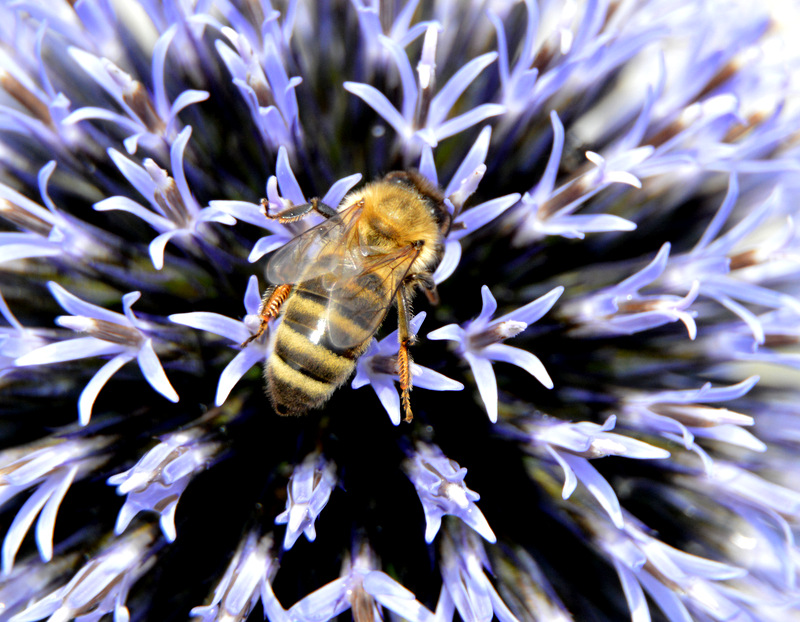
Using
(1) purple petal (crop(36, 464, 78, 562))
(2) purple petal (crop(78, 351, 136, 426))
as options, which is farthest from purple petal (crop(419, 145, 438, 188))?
(1) purple petal (crop(36, 464, 78, 562))

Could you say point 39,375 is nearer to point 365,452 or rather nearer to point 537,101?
A: point 365,452

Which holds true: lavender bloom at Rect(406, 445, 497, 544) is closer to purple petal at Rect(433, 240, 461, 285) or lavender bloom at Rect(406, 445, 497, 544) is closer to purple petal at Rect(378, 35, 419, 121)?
purple petal at Rect(433, 240, 461, 285)

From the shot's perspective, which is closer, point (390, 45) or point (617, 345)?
point (390, 45)

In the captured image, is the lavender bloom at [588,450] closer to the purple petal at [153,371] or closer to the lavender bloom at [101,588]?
the purple petal at [153,371]

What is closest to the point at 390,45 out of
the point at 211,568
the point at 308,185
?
the point at 308,185

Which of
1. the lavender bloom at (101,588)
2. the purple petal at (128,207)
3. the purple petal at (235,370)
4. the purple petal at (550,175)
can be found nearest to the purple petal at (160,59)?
the purple petal at (128,207)

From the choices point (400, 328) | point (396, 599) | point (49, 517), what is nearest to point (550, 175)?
point (400, 328)
